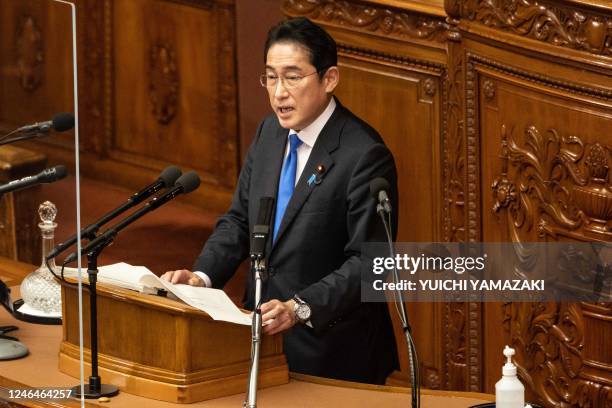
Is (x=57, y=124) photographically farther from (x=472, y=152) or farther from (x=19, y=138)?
(x=472, y=152)

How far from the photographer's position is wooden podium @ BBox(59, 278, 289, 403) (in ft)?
11.6

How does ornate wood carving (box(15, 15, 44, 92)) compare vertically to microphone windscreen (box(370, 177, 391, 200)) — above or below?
above

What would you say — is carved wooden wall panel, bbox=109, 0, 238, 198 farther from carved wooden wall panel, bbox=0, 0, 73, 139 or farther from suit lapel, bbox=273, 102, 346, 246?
carved wooden wall panel, bbox=0, 0, 73, 139

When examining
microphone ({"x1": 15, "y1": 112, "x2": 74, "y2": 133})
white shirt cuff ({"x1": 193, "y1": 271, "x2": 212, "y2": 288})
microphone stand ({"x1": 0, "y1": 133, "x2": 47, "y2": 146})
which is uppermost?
microphone ({"x1": 15, "y1": 112, "x2": 74, "y2": 133})

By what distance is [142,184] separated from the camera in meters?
8.01

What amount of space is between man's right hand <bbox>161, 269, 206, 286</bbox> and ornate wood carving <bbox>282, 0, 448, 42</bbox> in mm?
1680

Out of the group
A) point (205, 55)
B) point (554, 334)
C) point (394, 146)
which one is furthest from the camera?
point (205, 55)

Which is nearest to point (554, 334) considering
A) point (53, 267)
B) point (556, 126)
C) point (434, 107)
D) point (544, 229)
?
point (544, 229)

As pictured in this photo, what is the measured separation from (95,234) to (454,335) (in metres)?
2.18

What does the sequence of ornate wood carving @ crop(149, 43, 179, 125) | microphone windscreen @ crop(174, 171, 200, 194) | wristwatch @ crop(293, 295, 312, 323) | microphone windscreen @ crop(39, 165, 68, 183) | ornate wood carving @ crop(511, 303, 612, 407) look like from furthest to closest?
ornate wood carving @ crop(149, 43, 179, 125) → ornate wood carving @ crop(511, 303, 612, 407) → wristwatch @ crop(293, 295, 312, 323) → microphone windscreen @ crop(174, 171, 200, 194) → microphone windscreen @ crop(39, 165, 68, 183)

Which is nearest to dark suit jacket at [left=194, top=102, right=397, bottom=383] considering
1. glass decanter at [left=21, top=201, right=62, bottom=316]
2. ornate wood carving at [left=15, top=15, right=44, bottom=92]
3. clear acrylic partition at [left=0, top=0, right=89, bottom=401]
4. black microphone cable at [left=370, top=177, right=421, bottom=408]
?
glass decanter at [left=21, top=201, right=62, bottom=316]

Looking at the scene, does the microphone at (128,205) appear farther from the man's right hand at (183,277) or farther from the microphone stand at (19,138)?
the man's right hand at (183,277)

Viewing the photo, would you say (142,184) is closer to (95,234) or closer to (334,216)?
(334,216)

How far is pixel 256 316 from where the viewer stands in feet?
11.2
